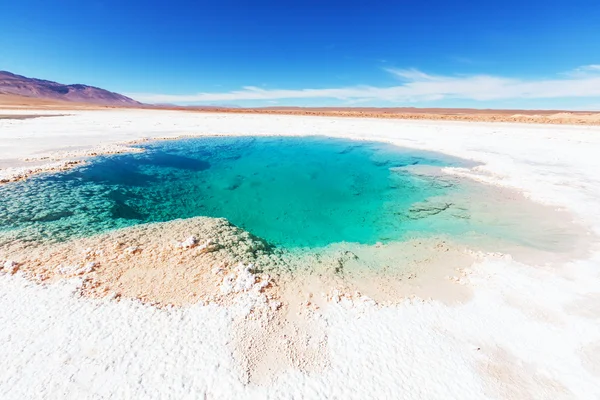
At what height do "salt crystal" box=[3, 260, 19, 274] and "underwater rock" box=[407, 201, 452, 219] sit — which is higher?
"salt crystal" box=[3, 260, 19, 274]

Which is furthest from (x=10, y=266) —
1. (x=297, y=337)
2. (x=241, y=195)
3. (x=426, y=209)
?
(x=426, y=209)

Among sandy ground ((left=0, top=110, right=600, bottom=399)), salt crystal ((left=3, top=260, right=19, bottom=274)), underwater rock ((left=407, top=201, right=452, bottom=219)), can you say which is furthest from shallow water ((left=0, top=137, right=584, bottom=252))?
sandy ground ((left=0, top=110, right=600, bottom=399))

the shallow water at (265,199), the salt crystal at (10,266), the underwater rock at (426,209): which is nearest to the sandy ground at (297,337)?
the salt crystal at (10,266)

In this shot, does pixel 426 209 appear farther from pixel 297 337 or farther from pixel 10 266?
pixel 10 266

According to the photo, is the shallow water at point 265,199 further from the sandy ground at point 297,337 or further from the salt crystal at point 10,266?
the sandy ground at point 297,337

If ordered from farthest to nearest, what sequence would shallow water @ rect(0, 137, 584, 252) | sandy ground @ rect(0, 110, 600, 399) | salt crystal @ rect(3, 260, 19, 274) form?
shallow water @ rect(0, 137, 584, 252)
salt crystal @ rect(3, 260, 19, 274)
sandy ground @ rect(0, 110, 600, 399)

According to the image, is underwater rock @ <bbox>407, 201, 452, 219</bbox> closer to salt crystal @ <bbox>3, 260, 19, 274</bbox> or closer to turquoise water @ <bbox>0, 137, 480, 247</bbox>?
turquoise water @ <bbox>0, 137, 480, 247</bbox>
